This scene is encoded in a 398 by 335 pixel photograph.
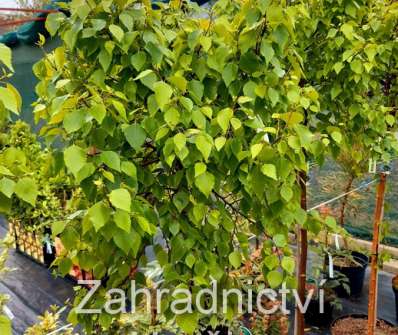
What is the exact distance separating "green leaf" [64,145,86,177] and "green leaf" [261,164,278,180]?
436 millimetres

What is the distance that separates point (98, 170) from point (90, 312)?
0.51 m

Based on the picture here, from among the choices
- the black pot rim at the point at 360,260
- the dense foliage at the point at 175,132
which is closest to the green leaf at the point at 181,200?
the dense foliage at the point at 175,132

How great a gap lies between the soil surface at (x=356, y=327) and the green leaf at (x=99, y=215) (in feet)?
6.67

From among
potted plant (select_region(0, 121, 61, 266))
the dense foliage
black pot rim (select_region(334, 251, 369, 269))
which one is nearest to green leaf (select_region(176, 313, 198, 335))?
the dense foliage

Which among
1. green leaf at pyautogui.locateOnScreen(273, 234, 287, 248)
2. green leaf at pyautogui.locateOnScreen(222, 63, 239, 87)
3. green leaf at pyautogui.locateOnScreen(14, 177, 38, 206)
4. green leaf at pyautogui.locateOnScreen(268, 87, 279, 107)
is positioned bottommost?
green leaf at pyautogui.locateOnScreen(273, 234, 287, 248)

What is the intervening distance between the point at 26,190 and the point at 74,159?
0.16 m

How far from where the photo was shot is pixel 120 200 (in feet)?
2.99

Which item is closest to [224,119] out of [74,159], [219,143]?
[219,143]

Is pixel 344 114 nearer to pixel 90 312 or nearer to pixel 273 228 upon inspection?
pixel 273 228

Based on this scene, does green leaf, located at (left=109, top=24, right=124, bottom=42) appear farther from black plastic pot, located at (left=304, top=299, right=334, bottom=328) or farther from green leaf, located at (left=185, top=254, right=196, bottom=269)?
black plastic pot, located at (left=304, top=299, right=334, bottom=328)

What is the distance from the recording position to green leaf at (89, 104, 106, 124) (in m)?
0.95

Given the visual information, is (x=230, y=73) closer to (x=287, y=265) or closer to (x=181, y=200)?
(x=181, y=200)

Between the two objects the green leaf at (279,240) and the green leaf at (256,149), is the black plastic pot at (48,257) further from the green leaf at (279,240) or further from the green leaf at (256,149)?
the green leaf at (256,149)

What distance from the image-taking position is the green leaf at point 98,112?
0.95 m
